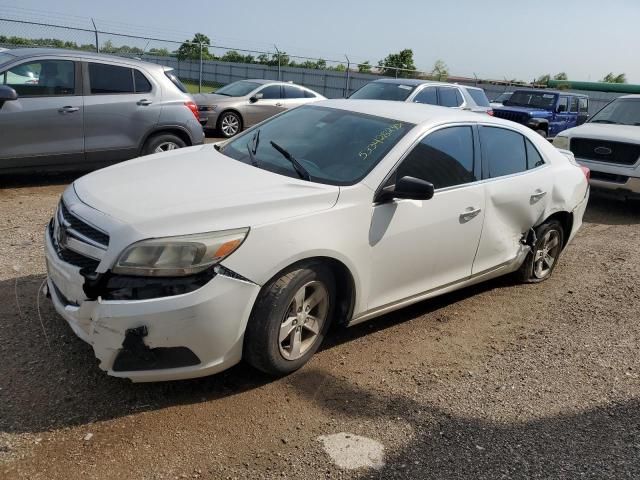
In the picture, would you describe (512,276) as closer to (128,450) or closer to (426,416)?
(426,416)

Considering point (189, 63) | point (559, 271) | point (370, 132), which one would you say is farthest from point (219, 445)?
point (189, 63)

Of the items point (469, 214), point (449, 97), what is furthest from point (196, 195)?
point (449, 97)

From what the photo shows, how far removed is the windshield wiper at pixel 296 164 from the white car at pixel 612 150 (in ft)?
21.4

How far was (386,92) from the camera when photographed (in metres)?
11.5

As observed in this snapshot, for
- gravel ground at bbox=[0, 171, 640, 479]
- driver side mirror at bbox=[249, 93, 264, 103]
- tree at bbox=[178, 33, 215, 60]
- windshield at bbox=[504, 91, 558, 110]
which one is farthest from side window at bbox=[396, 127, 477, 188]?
tree at bbox=[178, 33, 215, 60]

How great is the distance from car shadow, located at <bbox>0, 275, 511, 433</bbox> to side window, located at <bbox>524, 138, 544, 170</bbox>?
2.39 meters

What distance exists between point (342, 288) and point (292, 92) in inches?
458

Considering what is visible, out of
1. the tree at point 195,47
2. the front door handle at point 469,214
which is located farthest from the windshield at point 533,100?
the front door handle at point 469,214

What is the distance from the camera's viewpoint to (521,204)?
468 centimetres

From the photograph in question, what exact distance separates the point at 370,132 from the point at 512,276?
2.30 meters

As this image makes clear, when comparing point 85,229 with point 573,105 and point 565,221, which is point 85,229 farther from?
point 573,105

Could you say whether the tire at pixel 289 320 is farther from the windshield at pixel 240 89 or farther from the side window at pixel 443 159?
the windshield at pixel 240 89

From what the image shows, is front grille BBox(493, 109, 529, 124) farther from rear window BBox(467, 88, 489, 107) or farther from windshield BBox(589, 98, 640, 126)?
windshield BBox(589, 98, 640, 126)

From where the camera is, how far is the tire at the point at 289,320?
3.11 m
